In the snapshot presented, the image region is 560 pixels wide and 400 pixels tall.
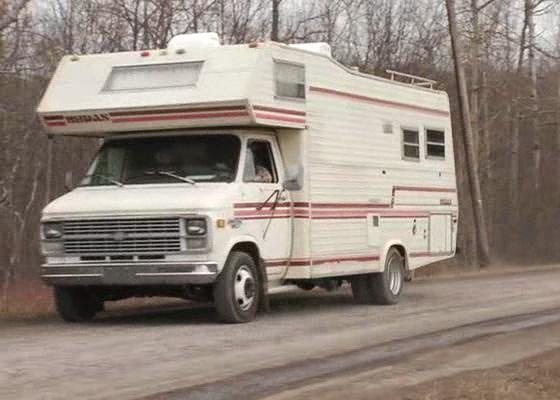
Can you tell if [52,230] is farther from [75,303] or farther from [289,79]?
[289,79]

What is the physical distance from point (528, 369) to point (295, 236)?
493cm

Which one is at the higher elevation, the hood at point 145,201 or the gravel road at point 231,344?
the hood at point 145,201

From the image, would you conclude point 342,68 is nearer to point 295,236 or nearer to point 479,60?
point 295,236

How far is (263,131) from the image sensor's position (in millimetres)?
13211

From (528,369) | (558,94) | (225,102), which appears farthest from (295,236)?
(558,94)

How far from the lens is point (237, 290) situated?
12.3m

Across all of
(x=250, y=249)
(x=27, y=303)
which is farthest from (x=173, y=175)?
(x=27, y=303)

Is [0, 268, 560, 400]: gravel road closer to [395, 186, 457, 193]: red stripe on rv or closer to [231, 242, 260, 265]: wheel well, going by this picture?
[231, 242, 260, 265]: wheel well

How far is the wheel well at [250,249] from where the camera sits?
40.9ft

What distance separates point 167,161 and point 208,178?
63 centimetres

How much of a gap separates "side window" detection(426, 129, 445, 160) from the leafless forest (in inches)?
250

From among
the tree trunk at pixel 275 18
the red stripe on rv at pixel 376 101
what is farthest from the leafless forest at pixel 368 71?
the red stripe on rv at pixel 376 101

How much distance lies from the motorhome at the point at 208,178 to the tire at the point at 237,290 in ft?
0.07

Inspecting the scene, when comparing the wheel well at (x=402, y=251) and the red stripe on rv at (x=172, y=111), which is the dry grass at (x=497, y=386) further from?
the wheel well at (x=402, y=251)
